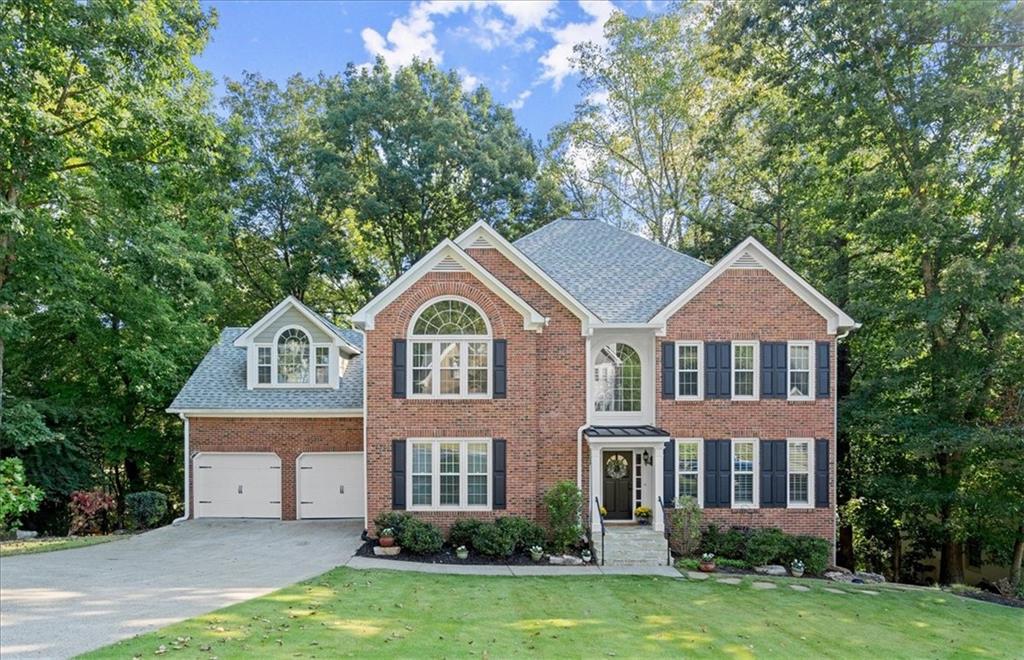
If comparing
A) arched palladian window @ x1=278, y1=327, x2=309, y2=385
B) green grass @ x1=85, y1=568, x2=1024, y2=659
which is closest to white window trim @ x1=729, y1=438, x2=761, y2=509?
green grass @ x1=85, y1=568, x2=1024, y2=659

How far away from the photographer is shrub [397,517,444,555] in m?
13.6

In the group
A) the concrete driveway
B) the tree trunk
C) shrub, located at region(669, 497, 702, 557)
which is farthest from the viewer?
the tree trunk

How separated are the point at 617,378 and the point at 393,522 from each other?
6.74 m

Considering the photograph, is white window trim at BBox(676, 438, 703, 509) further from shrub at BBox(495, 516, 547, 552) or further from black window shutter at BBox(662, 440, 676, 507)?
shrub at BBox(495, 516, 547, 552)

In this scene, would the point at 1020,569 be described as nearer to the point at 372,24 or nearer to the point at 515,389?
the point at 515,389

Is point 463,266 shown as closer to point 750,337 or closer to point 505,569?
point 505,569

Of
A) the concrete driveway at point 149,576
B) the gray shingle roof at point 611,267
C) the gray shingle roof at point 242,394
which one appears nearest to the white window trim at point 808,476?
the gray shingle roof at point 611,267

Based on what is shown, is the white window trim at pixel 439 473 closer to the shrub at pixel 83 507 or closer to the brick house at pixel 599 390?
the brick house at pixel 599 390

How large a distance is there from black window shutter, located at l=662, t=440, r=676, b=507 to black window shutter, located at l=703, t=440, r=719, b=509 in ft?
2.68

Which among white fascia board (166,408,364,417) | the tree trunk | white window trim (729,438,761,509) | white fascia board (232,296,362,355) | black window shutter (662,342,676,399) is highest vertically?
white fascia board (232,296,362,355)

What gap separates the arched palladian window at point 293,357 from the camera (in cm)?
1766

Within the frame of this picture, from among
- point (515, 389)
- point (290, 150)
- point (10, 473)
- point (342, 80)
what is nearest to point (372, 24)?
point (342, 80)

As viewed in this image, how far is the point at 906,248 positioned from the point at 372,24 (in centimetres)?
2202

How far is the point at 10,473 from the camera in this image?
284 inches
